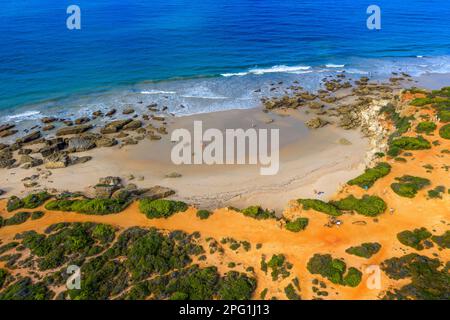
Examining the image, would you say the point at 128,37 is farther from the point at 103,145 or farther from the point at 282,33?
the point at 103,145

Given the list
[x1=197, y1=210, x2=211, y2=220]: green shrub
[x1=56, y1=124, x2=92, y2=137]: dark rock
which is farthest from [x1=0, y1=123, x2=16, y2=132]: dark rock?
[x1=197, y1=210, x2=211, y2=220]: green shrub

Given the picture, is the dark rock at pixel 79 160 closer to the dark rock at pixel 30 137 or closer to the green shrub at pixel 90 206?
the dark rock at pixel 30 137

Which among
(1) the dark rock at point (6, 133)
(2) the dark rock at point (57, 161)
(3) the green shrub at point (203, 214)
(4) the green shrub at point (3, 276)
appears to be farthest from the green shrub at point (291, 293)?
(1) the dark rock at point (6, 133)

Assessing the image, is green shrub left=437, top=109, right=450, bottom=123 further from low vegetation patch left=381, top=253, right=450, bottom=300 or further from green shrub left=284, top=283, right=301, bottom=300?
green shrub left=284, top=283, right=301, bottom=300

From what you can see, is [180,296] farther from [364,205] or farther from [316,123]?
[316,123]

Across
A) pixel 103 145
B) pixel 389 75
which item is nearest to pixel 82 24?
pixel 103 145

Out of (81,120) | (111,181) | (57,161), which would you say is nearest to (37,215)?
(111,181)
